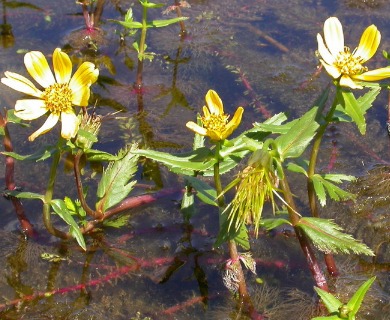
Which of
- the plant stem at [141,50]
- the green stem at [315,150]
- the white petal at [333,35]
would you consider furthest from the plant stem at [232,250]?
the plant stem at [141,50]

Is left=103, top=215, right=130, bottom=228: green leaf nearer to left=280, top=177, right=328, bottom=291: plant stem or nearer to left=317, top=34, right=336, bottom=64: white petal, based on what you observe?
left=280, top=177, right=328, bottom=291: plant stem

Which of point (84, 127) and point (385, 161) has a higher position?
point (84, 127)

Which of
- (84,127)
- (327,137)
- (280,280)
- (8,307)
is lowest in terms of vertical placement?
(8,307)

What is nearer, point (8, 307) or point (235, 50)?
point (8, 307)

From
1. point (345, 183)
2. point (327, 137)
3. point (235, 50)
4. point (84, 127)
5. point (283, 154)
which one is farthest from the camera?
point (235, 50)

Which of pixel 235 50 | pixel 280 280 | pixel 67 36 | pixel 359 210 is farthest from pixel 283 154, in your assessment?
pixel 67 36

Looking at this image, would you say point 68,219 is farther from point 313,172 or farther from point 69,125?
point 313,172

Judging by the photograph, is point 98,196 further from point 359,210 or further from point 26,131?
point 359,210

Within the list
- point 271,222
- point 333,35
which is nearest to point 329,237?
point 271,222
